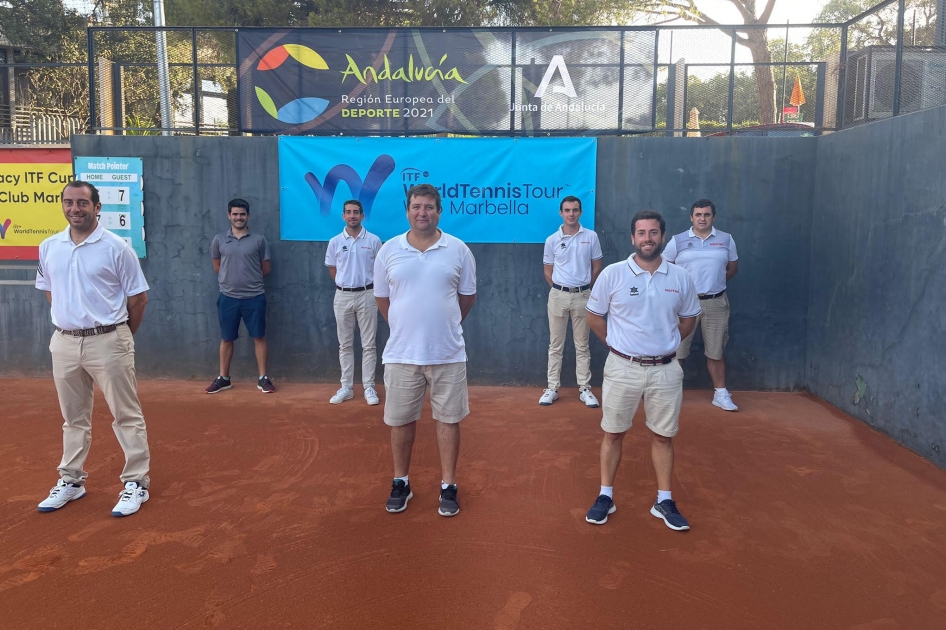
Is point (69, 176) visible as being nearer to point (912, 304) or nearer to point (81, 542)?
point (81, 542)

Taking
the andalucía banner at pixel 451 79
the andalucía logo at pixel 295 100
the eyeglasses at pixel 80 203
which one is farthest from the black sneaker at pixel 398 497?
the andalucía logo at pixel 295 100

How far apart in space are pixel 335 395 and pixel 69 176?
4.01 m

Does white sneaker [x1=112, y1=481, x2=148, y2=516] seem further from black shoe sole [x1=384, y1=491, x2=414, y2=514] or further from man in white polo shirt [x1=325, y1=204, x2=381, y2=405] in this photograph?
man in white polo shirt [x1=325, y1=204, x2=381, y2=405]

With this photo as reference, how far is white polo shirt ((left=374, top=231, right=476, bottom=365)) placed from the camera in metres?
4.21

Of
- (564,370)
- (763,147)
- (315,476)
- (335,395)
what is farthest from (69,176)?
(763,147)

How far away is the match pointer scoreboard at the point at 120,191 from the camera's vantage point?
786cm

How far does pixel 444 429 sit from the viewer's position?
4402mm

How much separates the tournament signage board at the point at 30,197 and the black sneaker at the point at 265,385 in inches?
115

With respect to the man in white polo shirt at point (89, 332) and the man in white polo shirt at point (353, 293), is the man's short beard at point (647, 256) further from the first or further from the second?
the man in white polo shirt at point (353, 293)

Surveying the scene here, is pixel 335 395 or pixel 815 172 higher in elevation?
pixel 815 172

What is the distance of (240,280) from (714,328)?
4.72 m

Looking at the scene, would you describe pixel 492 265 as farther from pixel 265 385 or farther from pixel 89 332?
pixel 89 332

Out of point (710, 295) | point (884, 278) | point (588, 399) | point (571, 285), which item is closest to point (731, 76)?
point (710, 295)

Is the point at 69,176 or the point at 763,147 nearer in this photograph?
the point at 763,147
